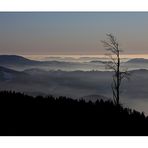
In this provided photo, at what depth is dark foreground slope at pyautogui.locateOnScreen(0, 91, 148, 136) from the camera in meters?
16.8

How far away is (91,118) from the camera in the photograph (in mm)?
17734

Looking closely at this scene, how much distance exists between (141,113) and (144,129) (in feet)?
4.40

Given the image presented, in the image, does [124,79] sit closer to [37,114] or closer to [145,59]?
[145,59]

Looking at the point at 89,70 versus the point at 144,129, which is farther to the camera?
the point at 89,70

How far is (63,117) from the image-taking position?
17.7 metres

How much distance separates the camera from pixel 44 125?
17.0 meters

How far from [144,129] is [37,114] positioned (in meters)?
4.08

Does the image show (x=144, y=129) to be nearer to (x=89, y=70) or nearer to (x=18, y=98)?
(x=89, y=70)

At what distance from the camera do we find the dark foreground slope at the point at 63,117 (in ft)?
55.0
